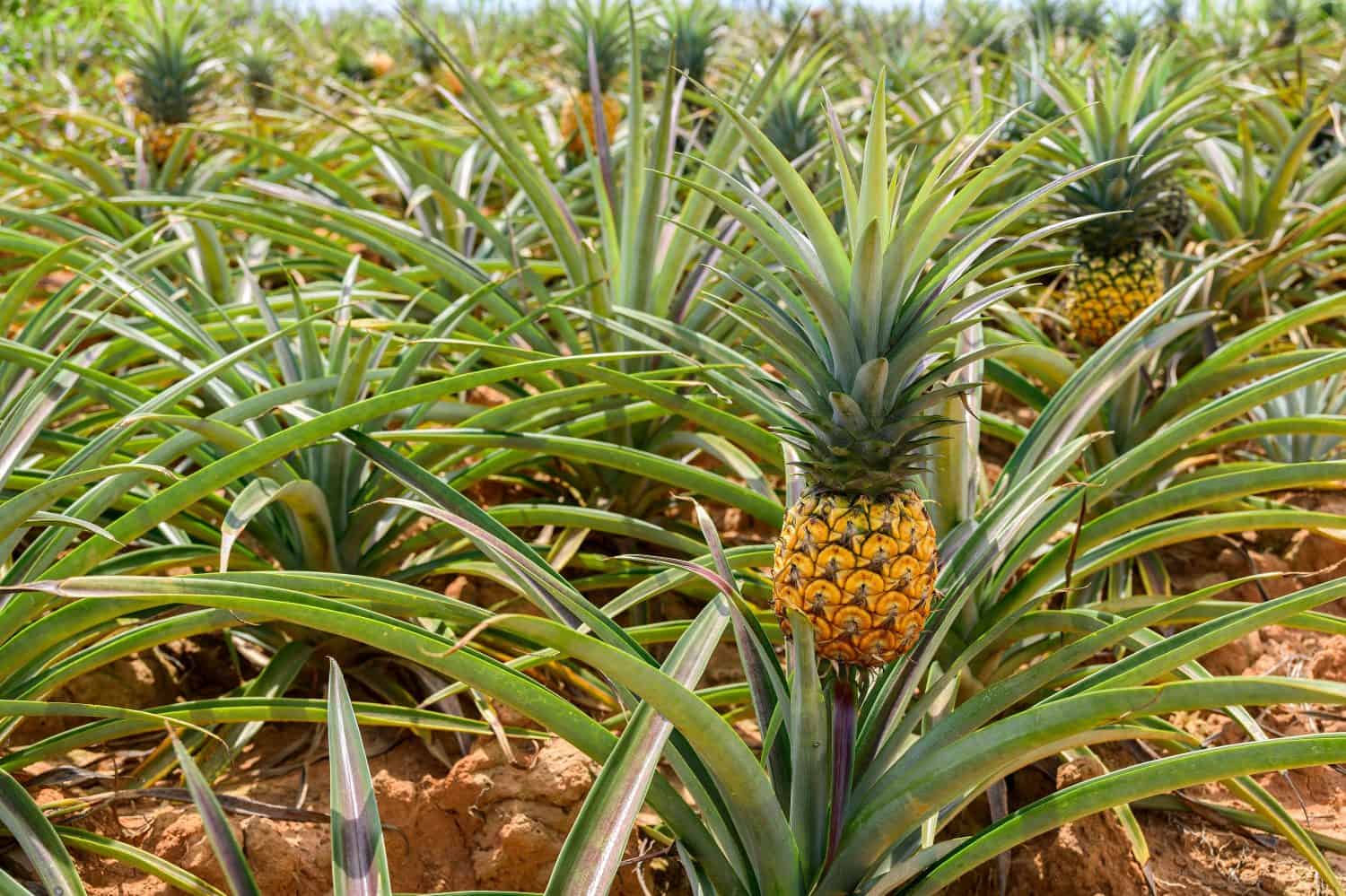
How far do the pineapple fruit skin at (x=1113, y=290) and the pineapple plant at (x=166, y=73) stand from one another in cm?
370

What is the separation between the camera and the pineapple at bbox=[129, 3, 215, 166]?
15.5 feet

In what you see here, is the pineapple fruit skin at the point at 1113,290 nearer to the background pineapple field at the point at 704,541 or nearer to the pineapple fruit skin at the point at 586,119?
the background pineapple field at the point at 704,541

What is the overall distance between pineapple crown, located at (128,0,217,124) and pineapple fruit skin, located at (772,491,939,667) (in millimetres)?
4328

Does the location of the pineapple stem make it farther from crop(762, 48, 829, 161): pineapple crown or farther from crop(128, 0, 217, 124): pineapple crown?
crop(128, 0, 217, 124): pineapple crown

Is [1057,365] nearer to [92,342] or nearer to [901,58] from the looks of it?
[92,342]

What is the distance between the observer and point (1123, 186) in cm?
276

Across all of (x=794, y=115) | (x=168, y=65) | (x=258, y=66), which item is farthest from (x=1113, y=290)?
(x=258, y=66)

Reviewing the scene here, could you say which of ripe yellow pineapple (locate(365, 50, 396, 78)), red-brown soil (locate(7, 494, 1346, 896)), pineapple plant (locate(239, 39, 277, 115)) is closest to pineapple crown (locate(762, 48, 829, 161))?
red-brown soil (locate(7, 494, 1346, 896))

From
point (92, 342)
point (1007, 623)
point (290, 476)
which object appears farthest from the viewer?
point (92, 342)

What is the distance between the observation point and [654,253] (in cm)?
286

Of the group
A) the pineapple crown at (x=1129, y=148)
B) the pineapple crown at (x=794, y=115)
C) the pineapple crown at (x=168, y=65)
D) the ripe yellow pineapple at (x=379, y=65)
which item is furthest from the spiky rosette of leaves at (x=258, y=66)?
the pineapple crown at (x=1129, y=148)

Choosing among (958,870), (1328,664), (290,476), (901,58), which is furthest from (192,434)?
(901,58)

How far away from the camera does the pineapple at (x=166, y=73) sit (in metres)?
4.73

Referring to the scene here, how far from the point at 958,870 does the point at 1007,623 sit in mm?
536
